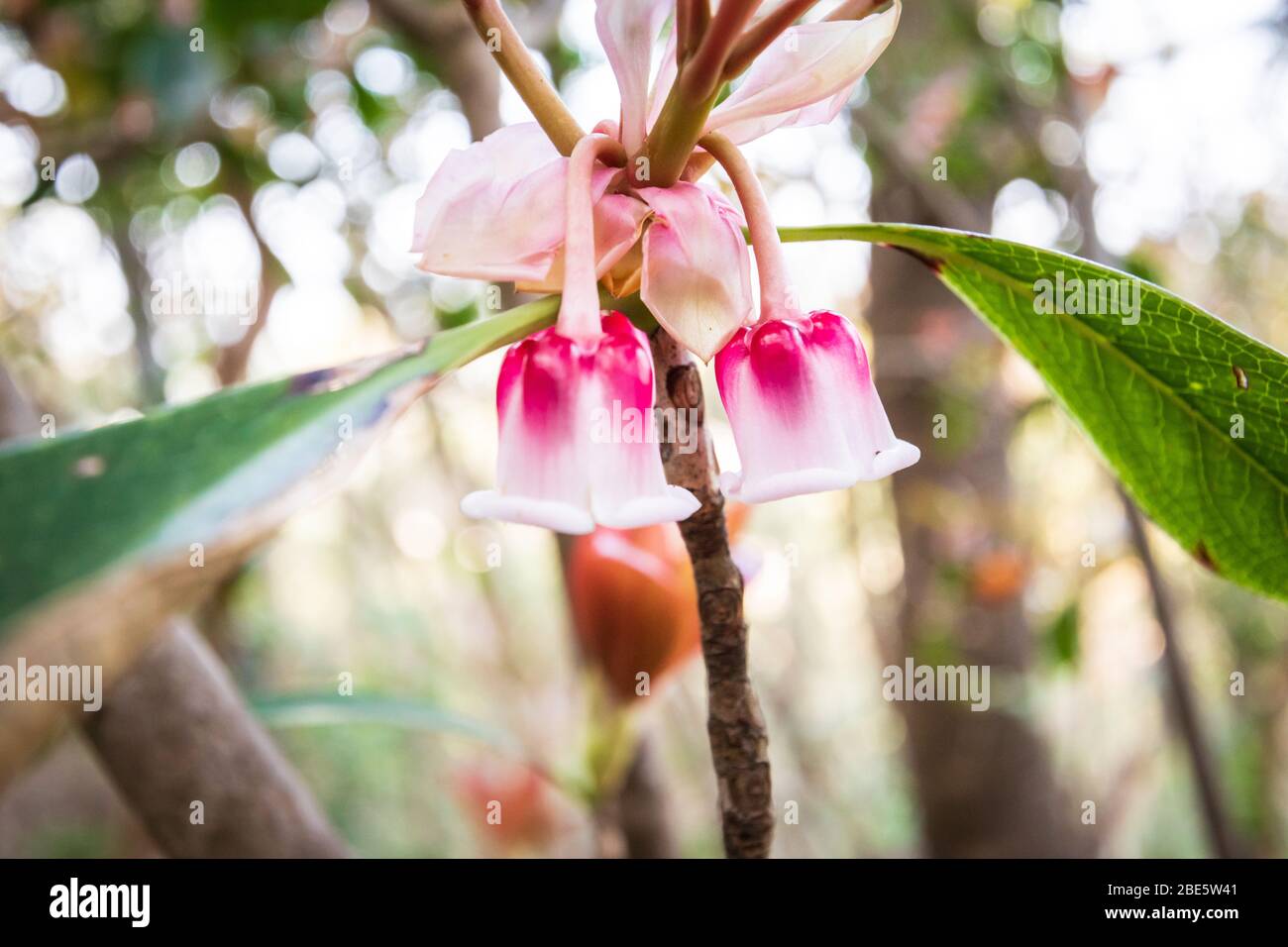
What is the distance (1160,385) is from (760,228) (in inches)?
9.4

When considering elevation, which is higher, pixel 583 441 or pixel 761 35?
pixel 761 35

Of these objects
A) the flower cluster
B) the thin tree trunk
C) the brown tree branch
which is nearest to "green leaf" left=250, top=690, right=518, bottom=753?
the flower cluster

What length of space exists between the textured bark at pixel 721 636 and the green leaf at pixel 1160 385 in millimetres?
101

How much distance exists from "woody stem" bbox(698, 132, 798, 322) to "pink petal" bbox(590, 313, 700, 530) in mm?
56

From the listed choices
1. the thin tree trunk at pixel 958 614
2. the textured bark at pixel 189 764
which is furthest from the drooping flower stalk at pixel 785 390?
the thin tree trunk at pixel 958 614

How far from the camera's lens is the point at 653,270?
32cm

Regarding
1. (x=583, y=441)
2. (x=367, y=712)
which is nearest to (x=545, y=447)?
(x=583, y=441)

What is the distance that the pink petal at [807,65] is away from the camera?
1.08 ft

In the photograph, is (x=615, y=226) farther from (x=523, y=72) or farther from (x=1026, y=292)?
(x=1026, y=292)

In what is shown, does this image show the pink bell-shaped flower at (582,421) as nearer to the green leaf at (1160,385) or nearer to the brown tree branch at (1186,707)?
the green leaf at (1160,385)

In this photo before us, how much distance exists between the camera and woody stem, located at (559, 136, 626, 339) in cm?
30

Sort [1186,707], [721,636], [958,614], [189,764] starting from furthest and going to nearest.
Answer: [958,614], [1186,707], [189,764], [721,636]

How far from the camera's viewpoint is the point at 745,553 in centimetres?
60

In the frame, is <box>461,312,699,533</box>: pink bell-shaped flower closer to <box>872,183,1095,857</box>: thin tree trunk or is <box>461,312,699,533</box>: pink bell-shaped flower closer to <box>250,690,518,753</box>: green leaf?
<box>250,690,518,753</box>: green leaf
